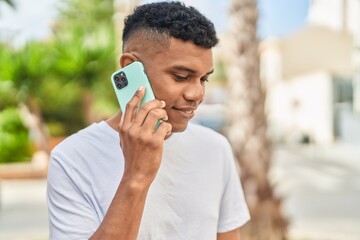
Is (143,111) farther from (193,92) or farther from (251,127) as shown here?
(251,127)

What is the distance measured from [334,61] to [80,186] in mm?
29531

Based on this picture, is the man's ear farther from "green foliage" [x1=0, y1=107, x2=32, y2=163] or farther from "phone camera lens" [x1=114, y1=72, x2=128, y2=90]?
"green foliage" [x1=0, y1=107, x2=32, y2=163]

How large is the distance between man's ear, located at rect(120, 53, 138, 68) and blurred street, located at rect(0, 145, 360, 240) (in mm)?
4749

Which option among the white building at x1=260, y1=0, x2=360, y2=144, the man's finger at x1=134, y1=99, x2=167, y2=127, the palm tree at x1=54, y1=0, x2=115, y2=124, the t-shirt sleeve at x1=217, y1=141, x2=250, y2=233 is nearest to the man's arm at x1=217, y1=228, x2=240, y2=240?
the t-shirt sleeve at x1=217, y1=141, x2=250, y2=233

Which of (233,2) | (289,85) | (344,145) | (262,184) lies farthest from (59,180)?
(289,85)

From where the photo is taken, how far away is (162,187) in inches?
56.4

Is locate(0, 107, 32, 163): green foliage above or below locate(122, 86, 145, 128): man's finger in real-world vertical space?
below

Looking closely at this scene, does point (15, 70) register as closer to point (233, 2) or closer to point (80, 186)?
point (233, 2)

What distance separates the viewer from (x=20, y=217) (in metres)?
9.44

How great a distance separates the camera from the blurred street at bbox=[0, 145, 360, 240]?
25.8 ft

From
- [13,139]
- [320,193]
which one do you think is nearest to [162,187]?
[320,193]

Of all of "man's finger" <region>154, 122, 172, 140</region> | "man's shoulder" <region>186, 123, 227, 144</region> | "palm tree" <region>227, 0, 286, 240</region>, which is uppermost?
"man's finger" <region>154, 122, 172, 140</region>

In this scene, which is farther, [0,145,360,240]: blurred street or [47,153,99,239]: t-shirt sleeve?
[0,145,360,240]: blurred street

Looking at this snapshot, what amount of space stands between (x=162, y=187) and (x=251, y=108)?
15.2 feet
